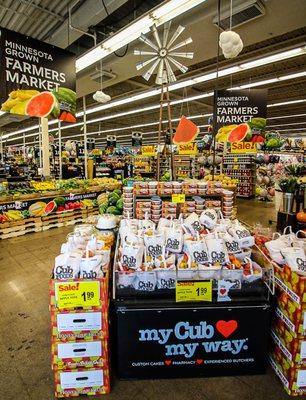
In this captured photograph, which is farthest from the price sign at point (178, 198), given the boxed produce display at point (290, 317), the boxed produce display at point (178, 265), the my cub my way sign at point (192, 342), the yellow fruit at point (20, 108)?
the yellow fruit at point (20, 108)

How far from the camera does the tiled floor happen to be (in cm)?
204

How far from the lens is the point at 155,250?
2199mm

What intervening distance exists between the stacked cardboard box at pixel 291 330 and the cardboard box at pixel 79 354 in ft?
4.39

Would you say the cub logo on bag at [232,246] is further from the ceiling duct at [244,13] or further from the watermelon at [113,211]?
the ceiling duct at [244,13]

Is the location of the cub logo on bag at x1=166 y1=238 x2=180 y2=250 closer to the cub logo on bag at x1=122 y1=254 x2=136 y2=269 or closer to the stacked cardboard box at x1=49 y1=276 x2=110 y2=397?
the cub logo on bag at x1=122 y1=254 x2=136 y2=269

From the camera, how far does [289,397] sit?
200cm

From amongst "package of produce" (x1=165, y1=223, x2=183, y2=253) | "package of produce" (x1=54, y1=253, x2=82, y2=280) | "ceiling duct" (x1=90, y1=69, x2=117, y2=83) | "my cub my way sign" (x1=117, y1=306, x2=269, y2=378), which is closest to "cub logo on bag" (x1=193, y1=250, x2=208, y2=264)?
"package of produce" (x1=165, y1=223, x2=183, y2=253)

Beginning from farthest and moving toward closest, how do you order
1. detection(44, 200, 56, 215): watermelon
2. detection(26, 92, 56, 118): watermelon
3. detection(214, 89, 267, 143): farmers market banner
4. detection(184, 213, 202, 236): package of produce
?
detection(44, 200, 56, 215): watermelon < detection(214, 89, 267, 143): farmers market banner < detection(26, 92, 56, 118): watermelon < detection(184, 213, 202, 236): package of produce

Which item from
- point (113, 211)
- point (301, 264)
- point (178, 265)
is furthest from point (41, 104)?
point (301, 264)

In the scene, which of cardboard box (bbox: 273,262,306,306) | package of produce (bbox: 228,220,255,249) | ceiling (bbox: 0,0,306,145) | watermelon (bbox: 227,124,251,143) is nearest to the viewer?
cardboard box (bbox: 273,262,306,306)

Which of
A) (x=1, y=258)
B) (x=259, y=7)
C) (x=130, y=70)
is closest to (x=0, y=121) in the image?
(x=130, y=70)

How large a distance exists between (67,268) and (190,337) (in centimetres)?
108

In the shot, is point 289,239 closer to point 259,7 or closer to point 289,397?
point 289,397

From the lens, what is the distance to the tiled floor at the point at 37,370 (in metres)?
Result: 2.04
